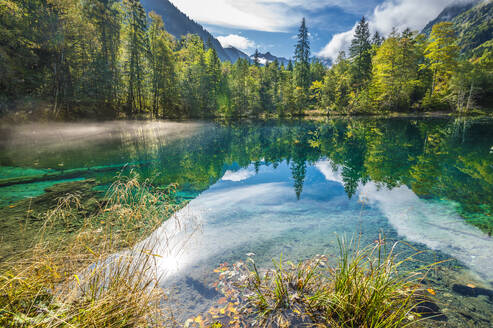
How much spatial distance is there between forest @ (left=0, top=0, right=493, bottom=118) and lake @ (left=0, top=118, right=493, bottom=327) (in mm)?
14023

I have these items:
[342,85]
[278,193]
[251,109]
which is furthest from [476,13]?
[278,193]

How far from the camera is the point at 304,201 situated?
22.2 ft

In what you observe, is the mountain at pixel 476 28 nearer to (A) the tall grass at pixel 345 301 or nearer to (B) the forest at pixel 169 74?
Result: (B) the forest at pixel 169 74

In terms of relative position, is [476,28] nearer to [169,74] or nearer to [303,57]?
[303,57]

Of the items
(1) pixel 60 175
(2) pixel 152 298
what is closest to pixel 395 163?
(2) pixel 152 298

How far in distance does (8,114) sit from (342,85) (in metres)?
55.4

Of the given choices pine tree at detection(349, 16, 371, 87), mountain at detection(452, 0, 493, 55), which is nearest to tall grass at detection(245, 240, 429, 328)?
pine tree at detection(349, 16, 371, 87)

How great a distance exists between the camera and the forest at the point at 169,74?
22.1 meters

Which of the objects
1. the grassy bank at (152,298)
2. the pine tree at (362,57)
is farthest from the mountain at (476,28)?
the grassy bank at (152,298)

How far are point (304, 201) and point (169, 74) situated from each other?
39857 mm

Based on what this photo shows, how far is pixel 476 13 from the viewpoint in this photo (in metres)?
159

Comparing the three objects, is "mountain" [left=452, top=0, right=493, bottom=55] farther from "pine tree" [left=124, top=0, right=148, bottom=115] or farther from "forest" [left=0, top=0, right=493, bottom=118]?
"pine tree" [left=124, top=0, right=148, bottom=115]

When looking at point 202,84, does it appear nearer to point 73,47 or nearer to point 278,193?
point 73,47

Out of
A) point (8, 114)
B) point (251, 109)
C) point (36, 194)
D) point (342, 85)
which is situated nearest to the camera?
point (36, 194)
